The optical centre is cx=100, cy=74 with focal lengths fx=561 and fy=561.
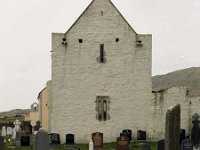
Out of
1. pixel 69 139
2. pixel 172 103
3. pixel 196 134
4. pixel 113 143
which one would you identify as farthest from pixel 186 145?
pixel 172 103

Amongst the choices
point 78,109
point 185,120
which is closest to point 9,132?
point 78,109

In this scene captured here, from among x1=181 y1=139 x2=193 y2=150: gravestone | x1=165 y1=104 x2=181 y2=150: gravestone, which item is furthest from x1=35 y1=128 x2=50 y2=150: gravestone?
x1=181 y1=139 x2=193 y2=150: gravestone

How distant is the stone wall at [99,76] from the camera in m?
37.6

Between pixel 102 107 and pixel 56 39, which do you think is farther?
pixel 102 107

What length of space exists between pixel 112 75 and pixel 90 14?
4420mm

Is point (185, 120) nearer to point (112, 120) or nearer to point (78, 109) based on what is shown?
point (112, 120)

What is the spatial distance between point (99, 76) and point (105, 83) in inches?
24.6

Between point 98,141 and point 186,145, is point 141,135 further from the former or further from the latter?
point 186,145

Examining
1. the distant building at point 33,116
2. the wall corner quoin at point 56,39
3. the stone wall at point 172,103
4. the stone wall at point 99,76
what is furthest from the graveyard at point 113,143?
the distant building at point 33,116

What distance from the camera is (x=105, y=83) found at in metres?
38.0

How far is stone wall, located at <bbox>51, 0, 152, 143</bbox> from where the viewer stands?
123ft

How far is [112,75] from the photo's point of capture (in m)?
38.1

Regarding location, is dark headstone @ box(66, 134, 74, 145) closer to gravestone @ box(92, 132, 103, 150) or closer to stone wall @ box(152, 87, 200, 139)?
gravestone @ box(92, 132, 103, 150)

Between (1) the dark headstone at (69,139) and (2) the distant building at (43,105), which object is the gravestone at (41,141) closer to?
(1) the dark headstone at (69,139)
